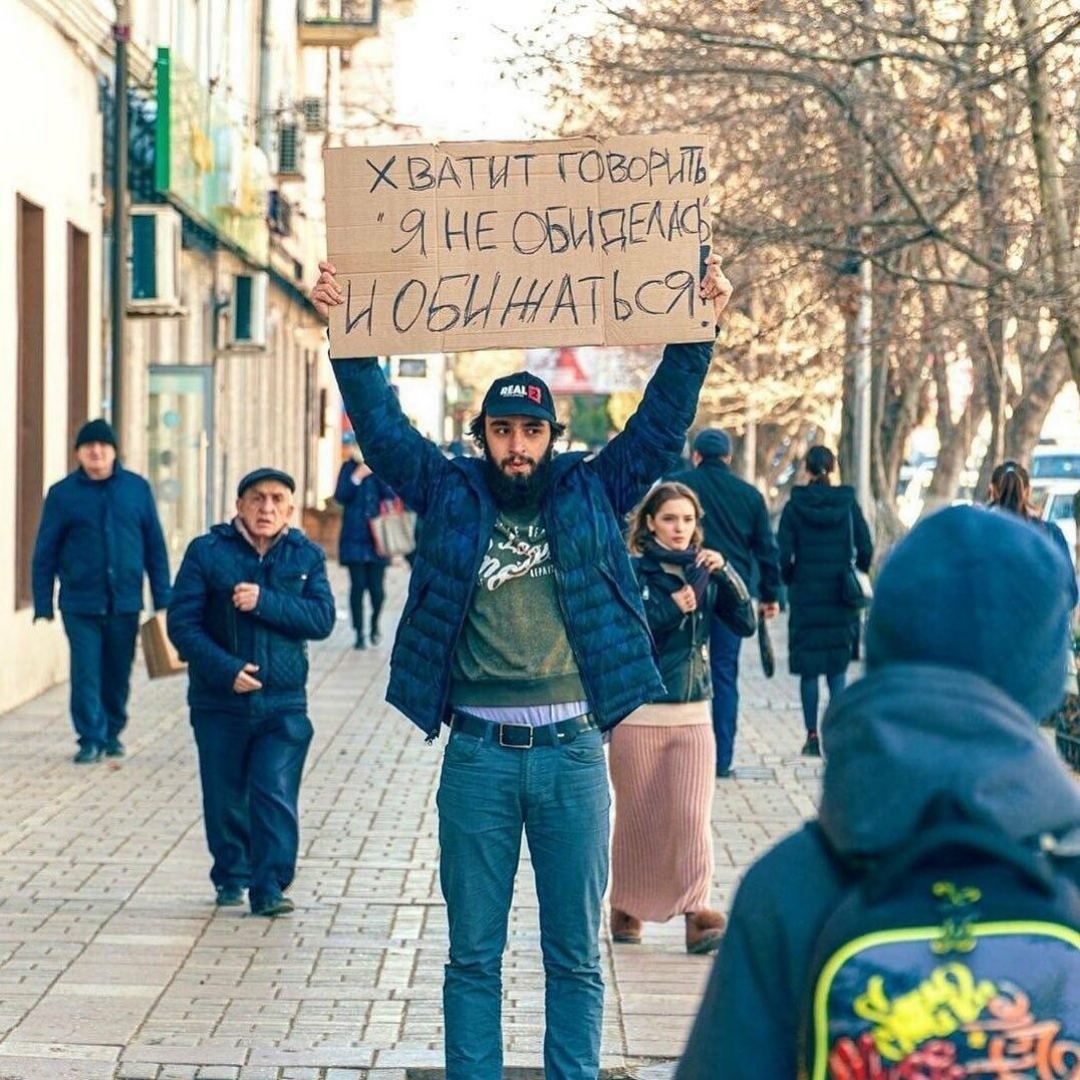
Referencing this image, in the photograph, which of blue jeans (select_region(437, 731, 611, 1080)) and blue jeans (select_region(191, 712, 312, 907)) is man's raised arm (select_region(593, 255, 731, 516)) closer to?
blue jeans (select_region(437, 731, 611, 1080))

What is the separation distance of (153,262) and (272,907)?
11.2 m

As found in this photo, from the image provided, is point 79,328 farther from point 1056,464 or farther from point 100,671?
point 1056,464

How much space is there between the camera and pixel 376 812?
36.2ft

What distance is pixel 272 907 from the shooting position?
8.34 meters

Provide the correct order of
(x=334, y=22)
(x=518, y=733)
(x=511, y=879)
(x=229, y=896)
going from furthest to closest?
(x=334, y=22) < (x=229, y=896) < (x=511, y=879) < (x=518, y=733)

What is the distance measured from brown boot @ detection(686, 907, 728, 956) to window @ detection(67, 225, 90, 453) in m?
11.2

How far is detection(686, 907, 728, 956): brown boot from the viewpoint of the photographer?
Answer: 7867 millimetres

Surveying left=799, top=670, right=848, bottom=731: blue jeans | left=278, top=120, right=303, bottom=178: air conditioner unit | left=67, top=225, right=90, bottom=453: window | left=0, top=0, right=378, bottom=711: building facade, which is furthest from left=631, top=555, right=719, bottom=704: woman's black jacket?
left=278, top=120, right=303, bottom=178: air conditioner unit

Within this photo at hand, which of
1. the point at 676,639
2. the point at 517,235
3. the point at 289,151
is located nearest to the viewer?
the point at 517,235

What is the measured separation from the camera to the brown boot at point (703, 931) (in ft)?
25.8

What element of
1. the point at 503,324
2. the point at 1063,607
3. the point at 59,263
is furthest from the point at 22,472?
the point at 1063,607

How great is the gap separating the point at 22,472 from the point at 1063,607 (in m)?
15.1

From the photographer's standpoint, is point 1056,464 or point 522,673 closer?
point 522,673

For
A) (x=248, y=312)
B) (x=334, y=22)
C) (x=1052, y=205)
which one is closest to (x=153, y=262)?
(x=248, y=312)
